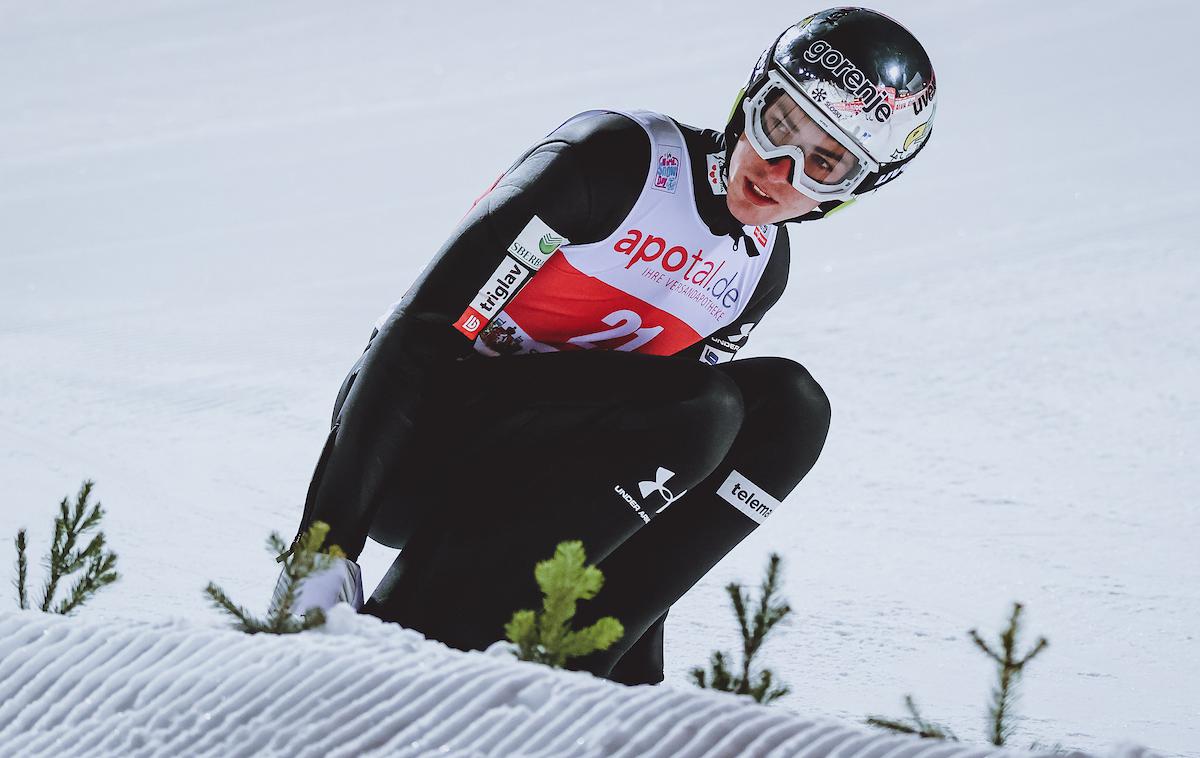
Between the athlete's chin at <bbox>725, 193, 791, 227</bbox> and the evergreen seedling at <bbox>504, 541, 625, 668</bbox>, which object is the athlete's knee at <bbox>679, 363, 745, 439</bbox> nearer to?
the athlete's chin at <bbox>725, 193, 791, 227</bbox>

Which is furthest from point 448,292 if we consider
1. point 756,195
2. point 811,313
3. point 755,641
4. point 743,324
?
point 811,313

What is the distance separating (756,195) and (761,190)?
0.06ft

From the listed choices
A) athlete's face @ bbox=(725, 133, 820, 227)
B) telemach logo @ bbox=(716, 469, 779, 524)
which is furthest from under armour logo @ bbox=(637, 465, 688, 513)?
athlete's face @ bbox=(725, 133, 820, 227)

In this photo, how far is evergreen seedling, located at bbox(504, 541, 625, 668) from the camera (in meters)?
1.22

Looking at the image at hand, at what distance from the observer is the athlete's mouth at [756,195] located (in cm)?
217

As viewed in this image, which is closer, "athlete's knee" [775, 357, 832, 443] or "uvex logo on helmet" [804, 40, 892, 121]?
"uvex logo on helmet" [804, 40, 892, 121]

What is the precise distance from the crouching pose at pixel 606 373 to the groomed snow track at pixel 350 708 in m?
0.57

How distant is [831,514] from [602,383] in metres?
1.64

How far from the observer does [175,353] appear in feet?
16.8

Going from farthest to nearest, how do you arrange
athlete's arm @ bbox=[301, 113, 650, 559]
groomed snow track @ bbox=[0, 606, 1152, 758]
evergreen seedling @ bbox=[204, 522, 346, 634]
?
1. athlete's arm @ bbox=[301, 113, 650, 559]
2. evergreen seedling @ bbox=[204, 522, 346, 634]
3. groomed snow track @ bbox=[0, 606, 1152, 758]

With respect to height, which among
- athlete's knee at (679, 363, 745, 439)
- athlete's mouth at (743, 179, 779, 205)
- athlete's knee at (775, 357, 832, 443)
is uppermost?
athlete's mouth at (743, 179, 779, 205)

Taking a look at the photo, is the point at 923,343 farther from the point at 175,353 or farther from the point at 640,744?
the point at 640,744

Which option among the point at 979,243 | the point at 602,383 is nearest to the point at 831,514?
the point at 602,383

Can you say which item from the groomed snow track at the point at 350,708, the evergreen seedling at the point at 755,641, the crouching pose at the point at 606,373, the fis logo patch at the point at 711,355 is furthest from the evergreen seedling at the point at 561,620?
the fis logo patch at the point at 711,355
